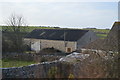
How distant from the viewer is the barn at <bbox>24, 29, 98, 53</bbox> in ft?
102

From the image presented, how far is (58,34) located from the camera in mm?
34969

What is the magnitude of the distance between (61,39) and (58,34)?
2.36 metres

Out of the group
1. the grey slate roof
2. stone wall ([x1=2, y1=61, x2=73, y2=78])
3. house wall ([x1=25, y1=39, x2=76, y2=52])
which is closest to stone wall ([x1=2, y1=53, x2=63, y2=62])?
stone wall ([x1=2, y1=61, x2=73, y2=78])

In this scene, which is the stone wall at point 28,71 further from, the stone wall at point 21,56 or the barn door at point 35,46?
the barn door at point 35,46

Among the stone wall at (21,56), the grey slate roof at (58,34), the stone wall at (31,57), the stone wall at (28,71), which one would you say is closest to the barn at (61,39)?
the grey slate roof at (58,34)

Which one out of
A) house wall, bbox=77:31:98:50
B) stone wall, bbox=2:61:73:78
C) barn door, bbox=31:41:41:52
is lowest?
stone wall, bbox=2:61:73:78

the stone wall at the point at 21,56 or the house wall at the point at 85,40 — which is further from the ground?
the house wall at the point at 85,40

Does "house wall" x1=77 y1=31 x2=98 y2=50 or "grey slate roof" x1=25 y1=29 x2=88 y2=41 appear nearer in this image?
"house wall" x1=77 y1=31 x2=98 y2=50

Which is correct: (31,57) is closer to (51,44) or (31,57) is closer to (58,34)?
(51,44)

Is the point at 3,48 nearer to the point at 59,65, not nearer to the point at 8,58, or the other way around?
the point at 8,58

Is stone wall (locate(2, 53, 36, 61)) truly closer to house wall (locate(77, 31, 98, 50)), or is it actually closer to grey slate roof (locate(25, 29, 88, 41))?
house wall (locate(77, 31, 98, 50))

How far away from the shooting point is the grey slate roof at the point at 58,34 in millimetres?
32019

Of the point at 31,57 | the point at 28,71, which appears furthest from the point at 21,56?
the point at 28,71

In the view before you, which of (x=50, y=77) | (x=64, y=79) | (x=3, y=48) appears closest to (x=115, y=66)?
(x=64, y=79)
